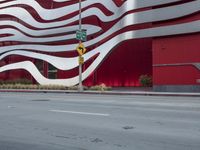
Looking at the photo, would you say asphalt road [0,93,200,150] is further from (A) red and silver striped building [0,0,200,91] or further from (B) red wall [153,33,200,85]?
(A) red and silver striped building [0,0,200,91]

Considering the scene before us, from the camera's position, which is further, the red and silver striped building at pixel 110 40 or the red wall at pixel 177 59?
the red and silver striped building at pixel 110 40

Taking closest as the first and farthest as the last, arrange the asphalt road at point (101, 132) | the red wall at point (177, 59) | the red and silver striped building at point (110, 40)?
the asphalt road at point (101, 132), the red wall at point (177, 59), the red and silver striped building at point (110, 40)

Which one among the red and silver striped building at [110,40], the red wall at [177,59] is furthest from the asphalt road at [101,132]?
the red and silver striped building at [110,40]

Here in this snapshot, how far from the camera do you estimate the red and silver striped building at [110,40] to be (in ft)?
91.8

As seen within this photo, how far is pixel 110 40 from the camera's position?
110 ft

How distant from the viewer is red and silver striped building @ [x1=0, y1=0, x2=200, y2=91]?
2797cm

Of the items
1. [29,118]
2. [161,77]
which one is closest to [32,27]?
[161,77]

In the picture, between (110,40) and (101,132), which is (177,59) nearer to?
(110,40)

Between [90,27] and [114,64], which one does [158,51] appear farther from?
[114,64]

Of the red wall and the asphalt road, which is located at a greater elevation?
the red wall

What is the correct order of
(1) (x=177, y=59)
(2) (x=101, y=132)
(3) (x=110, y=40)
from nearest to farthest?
(2) (x=101, y=132), (1) (x=177, y=59), (3) (x=110, y=40)

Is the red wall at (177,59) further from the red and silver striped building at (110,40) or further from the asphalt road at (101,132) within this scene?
the asphalt road at (101,132)

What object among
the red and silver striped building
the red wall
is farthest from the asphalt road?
the red and silver striped building

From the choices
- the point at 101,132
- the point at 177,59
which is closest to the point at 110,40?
the point at 177,59
